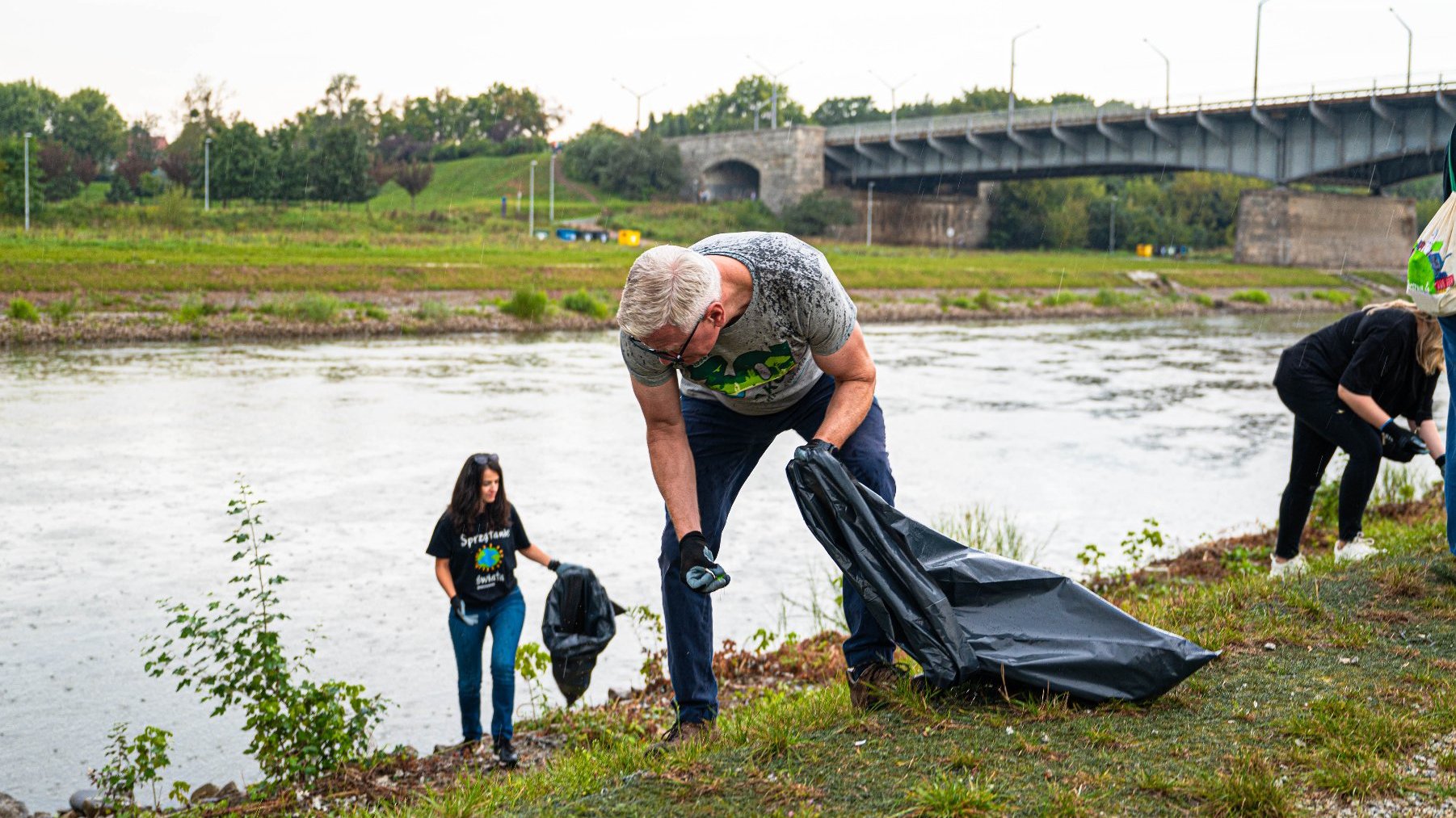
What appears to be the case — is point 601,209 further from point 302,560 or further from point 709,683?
point 709,683

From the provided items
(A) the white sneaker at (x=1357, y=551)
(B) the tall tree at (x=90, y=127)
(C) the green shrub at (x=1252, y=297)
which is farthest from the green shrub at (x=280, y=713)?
(B) the tall tree at (x=90, y=127)

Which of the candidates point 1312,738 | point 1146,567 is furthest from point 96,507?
point 1312,738

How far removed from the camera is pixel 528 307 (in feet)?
117

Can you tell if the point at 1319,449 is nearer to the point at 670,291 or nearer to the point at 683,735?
the point at 683,735

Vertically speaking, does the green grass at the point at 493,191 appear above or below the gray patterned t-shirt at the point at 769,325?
above

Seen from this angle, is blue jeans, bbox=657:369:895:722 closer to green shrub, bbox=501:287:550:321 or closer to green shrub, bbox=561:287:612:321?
green shrub, bbox=501:287:550:321

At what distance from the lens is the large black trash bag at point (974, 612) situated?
169 inches

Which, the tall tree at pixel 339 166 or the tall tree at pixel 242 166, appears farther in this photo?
the tall tree at pixel 339 166

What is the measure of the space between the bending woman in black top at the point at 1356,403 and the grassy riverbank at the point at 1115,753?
159 cm

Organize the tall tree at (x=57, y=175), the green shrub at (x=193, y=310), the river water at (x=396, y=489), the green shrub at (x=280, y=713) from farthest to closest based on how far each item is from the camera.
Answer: the tall tree at (x=57, y=175) → the green shrub at (x=193, y=310) → the river water at (x=396, y=489) → the green shrub at (x=280, y=713)

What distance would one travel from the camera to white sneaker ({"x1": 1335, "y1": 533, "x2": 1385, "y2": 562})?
6.81 m

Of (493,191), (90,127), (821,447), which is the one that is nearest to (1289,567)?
(821,447)

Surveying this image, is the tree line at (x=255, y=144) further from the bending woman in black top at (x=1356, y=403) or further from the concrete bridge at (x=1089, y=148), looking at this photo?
the bending woman in black top at (x=1356, y=403)

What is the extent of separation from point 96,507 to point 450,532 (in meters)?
6.42
